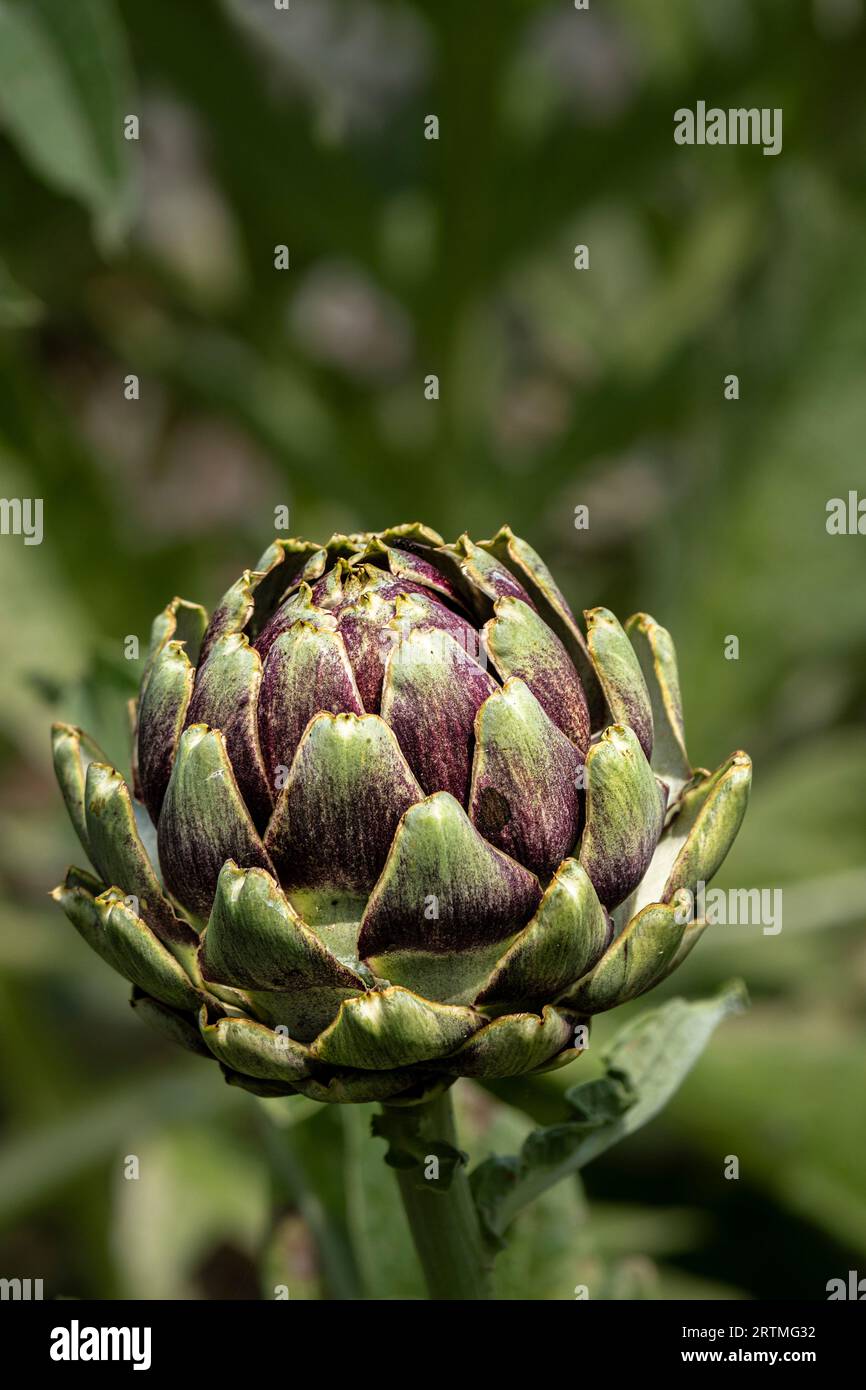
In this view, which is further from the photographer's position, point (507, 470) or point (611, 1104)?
point (507, 470)

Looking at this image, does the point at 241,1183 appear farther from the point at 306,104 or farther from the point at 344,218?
the point at 306,104

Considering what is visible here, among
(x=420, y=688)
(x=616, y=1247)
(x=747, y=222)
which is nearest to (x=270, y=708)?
(x=420, y=688)

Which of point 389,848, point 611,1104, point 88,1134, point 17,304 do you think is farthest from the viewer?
point 88,1134

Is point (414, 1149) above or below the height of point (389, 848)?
below
